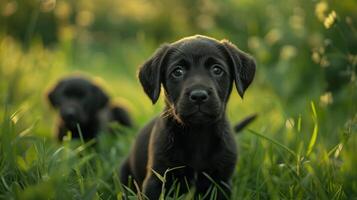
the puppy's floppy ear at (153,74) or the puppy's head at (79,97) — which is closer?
the puppy's floppy ear at (153,74)

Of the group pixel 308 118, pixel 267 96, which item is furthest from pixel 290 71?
pixel 308 118

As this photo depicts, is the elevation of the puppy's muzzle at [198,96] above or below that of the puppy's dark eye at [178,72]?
below

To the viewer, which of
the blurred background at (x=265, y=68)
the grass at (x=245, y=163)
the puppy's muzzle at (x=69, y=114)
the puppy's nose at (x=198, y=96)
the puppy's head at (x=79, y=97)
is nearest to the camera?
the grass at (x=245, y=163)

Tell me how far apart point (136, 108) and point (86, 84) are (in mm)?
2061

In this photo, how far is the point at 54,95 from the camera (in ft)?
22.1

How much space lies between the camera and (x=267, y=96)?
279 inches

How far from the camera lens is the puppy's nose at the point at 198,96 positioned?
11.6 ft

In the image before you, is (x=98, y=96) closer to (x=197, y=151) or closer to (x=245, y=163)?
(x=245, y=163)

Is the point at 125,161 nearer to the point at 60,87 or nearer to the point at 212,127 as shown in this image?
the point at 212,127

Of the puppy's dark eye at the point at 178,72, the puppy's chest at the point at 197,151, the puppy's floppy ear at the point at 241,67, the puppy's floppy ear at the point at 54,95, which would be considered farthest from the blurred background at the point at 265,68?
the puppy's dark eye at the point at 178,72

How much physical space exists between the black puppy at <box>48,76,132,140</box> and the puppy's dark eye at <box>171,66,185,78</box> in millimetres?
2815

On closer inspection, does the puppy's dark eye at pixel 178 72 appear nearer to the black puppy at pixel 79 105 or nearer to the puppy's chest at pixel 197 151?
the puppy's chest at pixel 197 151

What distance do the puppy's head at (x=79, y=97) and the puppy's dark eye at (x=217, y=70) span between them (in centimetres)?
302

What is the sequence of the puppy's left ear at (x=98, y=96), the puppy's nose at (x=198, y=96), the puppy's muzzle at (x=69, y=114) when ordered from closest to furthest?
the puppy's nose at (x=198, y=96) → the puppy's muzzle at (x=69, y=114) → the puppy's left ear at (x=98, y=96)
